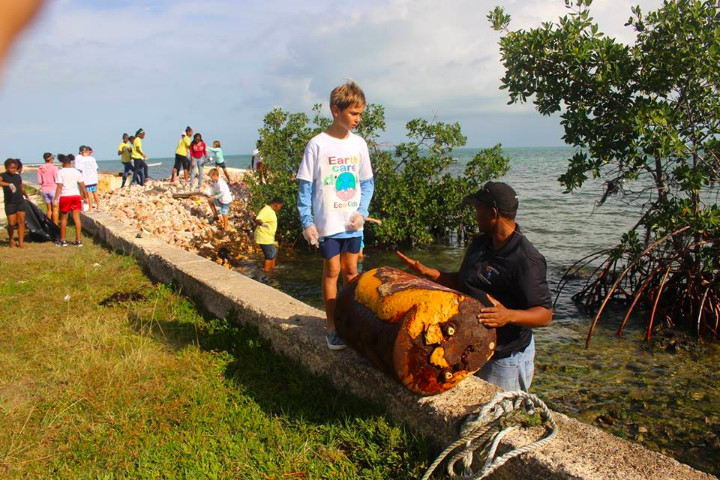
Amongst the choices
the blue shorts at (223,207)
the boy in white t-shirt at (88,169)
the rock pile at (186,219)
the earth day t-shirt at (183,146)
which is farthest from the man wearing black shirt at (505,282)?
the earth day t-shirt at (183,146)

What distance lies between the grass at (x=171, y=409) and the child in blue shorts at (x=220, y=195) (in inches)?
350

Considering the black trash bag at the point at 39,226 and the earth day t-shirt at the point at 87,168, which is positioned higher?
the earth day t-shirt at the point at 87,168

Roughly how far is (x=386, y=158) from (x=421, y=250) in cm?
274

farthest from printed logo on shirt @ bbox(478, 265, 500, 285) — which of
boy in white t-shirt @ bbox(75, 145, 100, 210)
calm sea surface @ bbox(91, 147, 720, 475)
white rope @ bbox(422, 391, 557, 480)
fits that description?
boy in white t-shirt @ bbox(75, 145, 100, 210)

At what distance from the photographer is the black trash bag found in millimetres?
11781

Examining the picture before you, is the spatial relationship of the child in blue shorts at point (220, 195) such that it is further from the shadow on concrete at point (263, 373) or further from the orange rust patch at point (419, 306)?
the orange rust patch at point (419, 306)

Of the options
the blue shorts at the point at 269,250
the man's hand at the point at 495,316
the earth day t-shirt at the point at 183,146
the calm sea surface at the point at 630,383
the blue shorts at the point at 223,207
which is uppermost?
Answer: the earth day t-shirt at the point at 183,146

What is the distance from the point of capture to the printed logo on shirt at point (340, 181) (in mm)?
4266

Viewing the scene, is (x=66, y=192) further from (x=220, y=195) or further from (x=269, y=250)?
(x=269, y=250)

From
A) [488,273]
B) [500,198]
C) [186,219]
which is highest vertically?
[500,198]

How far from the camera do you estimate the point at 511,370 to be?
3.75m

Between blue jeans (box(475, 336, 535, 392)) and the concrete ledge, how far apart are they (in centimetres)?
21

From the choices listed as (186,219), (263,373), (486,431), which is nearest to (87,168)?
(186,219)

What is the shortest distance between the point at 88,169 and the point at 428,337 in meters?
15.2
